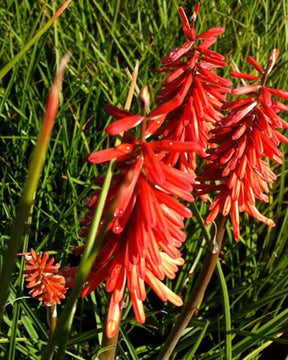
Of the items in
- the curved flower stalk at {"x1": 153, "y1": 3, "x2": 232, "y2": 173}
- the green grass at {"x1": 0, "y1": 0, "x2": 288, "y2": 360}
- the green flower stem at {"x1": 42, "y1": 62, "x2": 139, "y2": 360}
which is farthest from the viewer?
the green grass at {"x1": 0, "y1": 0, "x2": 288, "y2": 360}

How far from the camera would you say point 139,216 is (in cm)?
88

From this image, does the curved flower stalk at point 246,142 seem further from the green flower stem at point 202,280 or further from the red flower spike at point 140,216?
the red flower spike at point 140,216

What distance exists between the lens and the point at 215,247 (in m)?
1.22

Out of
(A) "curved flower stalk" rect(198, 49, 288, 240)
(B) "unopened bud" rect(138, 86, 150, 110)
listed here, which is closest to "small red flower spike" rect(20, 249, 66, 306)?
(A) "curved flower stalk" rect(198, 49, 288, 240)

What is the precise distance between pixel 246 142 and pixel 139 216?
1.32 feet

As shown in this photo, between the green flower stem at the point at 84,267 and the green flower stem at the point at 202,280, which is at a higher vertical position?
the green flower stem at the point at 84,267

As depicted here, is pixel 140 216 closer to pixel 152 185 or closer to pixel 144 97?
pixel 152 185

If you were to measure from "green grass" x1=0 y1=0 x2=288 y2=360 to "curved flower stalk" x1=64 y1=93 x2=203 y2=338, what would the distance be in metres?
0.33

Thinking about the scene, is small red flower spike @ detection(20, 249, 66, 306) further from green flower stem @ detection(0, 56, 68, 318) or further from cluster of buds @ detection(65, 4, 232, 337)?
green flower stem @ detection(0, 56, 68, 318)

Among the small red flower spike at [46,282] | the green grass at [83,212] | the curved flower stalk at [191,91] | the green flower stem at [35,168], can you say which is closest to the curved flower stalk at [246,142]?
the curved flower stalk at [191,91]

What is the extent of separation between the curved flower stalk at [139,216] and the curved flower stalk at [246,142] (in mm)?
260

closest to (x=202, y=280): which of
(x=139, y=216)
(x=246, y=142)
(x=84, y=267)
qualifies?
(x=246, y=142)

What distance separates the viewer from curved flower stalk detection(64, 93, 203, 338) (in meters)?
0.80

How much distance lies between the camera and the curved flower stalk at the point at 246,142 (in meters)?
1.17
